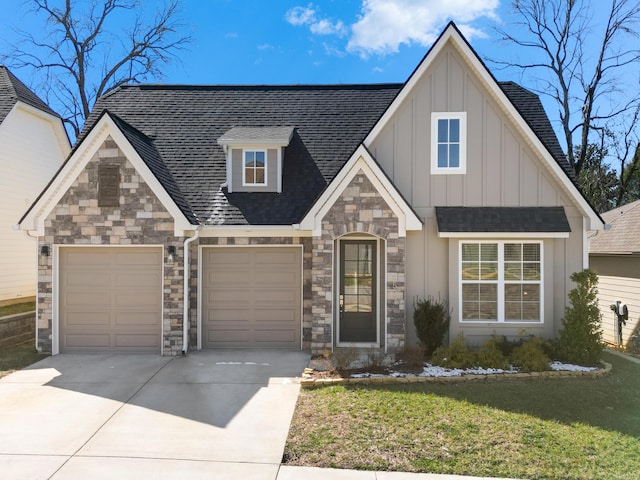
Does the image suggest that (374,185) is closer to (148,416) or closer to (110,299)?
(148,416)

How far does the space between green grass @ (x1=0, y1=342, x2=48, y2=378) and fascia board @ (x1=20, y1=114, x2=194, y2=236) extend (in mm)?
2644

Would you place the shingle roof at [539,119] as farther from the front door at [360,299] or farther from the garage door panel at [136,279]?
the garage door panel at [136,279]

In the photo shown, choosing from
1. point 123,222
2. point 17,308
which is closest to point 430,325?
point 123,222

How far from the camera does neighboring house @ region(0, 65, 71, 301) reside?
13.8 meters

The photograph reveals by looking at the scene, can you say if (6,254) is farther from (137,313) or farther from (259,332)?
(259,332)

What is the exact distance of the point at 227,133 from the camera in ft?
37.4

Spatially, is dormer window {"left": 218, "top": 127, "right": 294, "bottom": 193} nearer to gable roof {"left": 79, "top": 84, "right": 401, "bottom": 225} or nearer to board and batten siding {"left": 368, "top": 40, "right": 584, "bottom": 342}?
gable roof {"left": 79, "top": 84, "right": 401, "bottom": 225}

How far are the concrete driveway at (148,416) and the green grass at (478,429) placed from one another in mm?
567

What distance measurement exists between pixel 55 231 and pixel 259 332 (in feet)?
16.3

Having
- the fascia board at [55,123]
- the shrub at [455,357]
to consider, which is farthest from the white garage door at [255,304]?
the fascia board at [55,123]

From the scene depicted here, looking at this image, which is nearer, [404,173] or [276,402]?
[276,402]

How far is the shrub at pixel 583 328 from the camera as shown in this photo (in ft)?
28.2

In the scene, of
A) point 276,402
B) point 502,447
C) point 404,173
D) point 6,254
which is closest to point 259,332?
point 276,402

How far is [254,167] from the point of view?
36.4 ft
